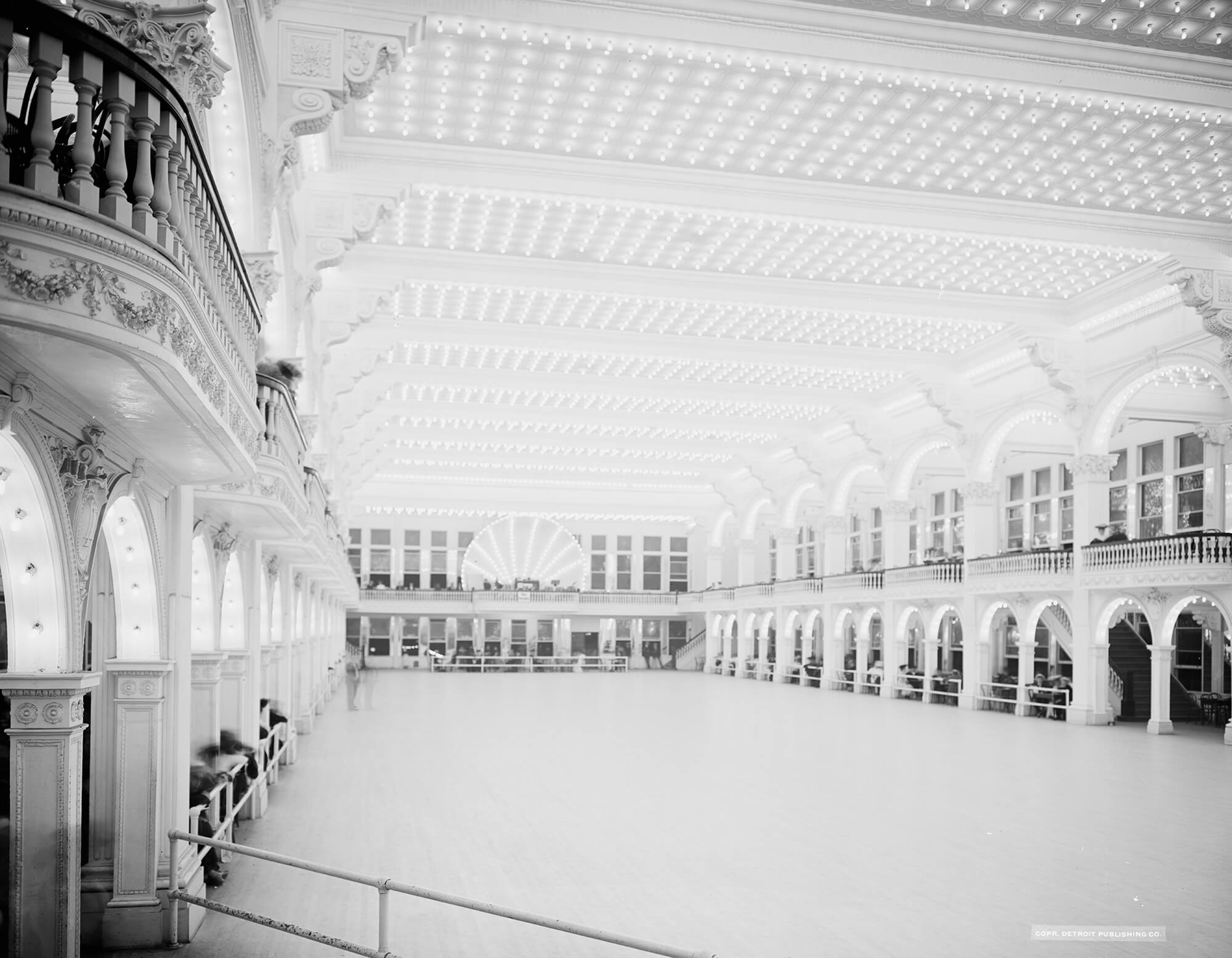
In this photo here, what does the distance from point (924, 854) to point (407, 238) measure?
44.6ft

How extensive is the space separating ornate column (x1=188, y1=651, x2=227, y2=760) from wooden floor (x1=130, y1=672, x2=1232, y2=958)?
1.20 meters

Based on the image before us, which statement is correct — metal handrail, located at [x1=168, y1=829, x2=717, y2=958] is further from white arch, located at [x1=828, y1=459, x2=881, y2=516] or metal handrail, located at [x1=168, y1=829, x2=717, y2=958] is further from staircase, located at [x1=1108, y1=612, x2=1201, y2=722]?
white arch, located at [x1=828, y1=459, x2=881, y2=516]

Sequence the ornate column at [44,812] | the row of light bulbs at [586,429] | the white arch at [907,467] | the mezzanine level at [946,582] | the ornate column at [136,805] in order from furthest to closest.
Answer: the row of light bulbs at [586,429], the white arch at [907,467], the mezzanine level at [946,582], the ornate column at [136,805], the ornate column at [44,812]

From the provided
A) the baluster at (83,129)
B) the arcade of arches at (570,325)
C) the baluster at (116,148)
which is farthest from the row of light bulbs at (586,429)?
the baluster at (83,129)

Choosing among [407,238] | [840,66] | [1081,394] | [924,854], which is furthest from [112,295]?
[1081,394]

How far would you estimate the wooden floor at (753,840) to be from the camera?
759 centimetres

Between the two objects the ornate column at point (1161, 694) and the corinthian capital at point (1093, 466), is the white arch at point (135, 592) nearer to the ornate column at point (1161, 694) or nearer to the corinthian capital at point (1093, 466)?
the ornate column at point (1161, 694)

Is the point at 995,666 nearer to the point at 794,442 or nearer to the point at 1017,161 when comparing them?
the point at 794,442

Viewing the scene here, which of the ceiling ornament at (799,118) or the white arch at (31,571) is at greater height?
the ceiling ornament at (799,118)

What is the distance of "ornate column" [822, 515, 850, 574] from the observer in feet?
121

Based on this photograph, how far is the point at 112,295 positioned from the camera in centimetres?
400

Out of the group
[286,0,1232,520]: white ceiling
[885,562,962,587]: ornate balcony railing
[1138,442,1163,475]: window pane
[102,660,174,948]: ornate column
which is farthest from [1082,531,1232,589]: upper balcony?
[102,660,174,948]: ornate column

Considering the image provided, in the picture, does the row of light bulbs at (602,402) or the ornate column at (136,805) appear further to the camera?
the row of light bulbs at (602,402)

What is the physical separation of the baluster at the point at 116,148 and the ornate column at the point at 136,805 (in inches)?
163
